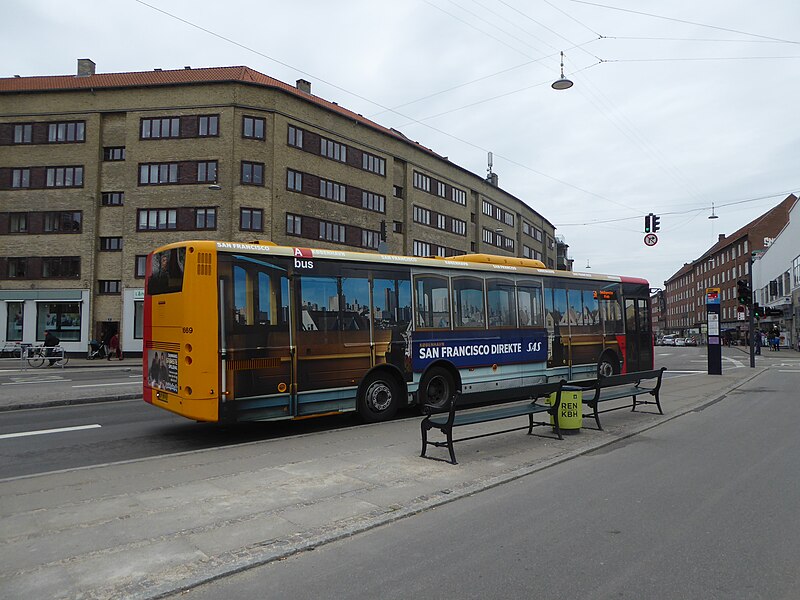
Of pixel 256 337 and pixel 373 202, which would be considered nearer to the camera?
pixel 256 337

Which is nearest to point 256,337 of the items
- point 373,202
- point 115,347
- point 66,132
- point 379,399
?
point 379,399

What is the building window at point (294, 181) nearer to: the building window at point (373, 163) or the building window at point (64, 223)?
the building window at point (373, 163)

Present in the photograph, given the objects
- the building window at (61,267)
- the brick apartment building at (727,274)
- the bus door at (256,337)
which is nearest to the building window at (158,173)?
the building window at (61,267)

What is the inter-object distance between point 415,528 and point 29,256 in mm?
38138

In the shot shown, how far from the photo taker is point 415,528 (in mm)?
4996

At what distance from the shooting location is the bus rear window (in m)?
8.54

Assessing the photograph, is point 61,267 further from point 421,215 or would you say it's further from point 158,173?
point 421,215

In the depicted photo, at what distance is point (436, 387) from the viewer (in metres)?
11.3

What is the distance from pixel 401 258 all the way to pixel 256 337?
3381 millimetres

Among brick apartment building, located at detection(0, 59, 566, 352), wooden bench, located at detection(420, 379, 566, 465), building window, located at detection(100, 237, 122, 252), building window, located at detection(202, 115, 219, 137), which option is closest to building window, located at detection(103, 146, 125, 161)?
brick apartment building, located at detection(0, 59, 566, 352)

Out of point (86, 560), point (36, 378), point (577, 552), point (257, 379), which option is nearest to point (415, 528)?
point (577, 552)

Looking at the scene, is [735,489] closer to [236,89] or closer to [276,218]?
[276,218]

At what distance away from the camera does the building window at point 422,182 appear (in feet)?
152

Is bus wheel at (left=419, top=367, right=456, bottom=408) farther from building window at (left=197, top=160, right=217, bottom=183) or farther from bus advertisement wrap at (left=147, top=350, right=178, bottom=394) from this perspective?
building window at (left=197, top=160, right=217, bottom=183)
